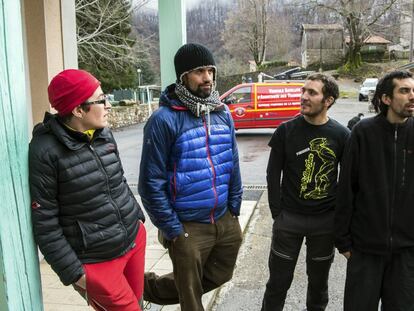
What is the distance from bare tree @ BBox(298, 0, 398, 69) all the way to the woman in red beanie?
45.0m

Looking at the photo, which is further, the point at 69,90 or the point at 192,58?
the point at 192,58

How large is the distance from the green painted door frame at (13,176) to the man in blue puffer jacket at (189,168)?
89 cm

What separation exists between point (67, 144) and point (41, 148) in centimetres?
11

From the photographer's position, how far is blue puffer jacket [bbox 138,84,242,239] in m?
2.44

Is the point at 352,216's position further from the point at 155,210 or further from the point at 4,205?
the point at 4,205

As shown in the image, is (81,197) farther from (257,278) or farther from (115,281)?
(257,278)

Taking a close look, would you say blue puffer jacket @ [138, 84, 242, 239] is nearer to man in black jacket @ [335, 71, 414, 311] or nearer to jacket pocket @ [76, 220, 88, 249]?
jacket pocket @ [76, 220, 88, 249]

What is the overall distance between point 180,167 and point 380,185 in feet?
3.73

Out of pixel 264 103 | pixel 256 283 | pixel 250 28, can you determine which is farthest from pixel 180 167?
pixel 250 28

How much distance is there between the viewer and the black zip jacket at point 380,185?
238 cm

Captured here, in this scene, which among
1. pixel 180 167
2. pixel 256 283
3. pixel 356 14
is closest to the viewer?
pixel 180 167

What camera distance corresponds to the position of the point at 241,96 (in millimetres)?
15836

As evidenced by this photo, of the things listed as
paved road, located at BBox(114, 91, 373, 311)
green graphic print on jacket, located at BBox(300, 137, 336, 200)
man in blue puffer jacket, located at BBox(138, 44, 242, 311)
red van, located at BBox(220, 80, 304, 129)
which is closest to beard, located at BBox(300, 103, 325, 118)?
green graphic print on jacket, located at BBox(300, 137, 336, 200)

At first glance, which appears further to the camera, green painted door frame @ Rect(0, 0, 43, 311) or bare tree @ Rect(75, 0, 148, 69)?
bare tree @ Rect(75, 0, 148, 69)
